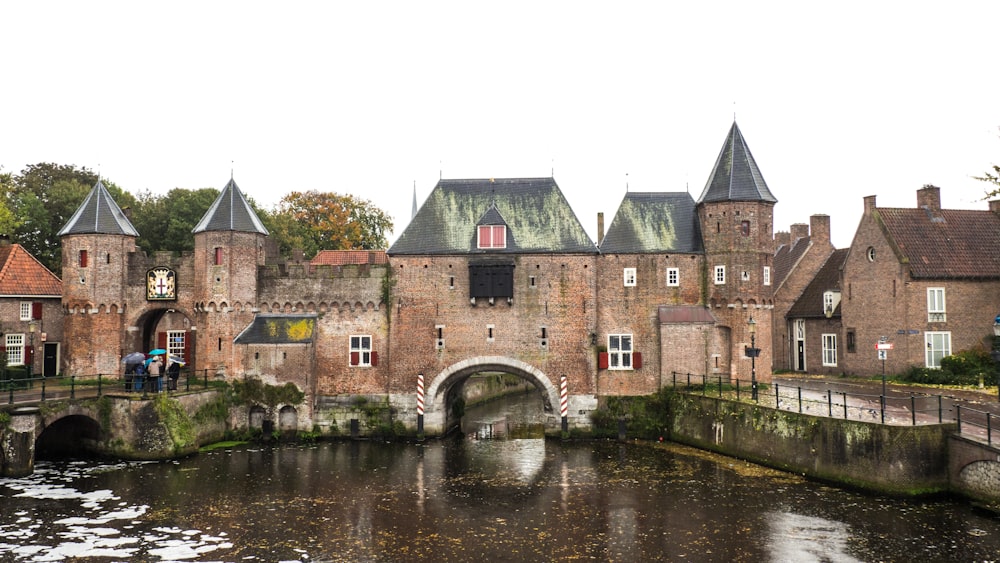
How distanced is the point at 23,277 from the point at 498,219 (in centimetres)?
2297

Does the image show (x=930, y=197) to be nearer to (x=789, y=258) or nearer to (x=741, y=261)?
(x=789, y=258)

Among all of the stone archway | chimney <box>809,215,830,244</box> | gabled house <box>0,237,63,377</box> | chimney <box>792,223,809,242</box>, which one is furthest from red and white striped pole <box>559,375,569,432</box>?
chimney <box>792,223,809,242</box>

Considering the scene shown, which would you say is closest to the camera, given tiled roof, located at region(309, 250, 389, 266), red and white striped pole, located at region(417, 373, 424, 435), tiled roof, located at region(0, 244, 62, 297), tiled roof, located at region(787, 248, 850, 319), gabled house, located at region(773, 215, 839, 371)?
red and white striped pole, located at region(417, 373, 424, 435)

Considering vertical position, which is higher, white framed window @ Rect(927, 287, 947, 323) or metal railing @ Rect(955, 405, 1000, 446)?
white framed window @ Rect(927, 287, 947, 323)

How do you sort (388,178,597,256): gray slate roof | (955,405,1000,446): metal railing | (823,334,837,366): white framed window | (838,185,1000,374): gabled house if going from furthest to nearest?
(823,334,837,366): white framed window → (838,185,1000,374): gabled house → (388,178,597,256): gray slate roof → (955,405,1000,446): metal railing

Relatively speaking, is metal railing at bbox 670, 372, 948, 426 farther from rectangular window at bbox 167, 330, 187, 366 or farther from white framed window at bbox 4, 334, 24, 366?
white framed window at bbox 4, 334, 24, 366

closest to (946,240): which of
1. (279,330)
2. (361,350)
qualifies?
(361,350)

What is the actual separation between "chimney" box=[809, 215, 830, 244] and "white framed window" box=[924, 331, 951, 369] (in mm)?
11480

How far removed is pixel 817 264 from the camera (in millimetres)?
44250

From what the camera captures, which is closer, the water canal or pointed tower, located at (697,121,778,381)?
the water canal

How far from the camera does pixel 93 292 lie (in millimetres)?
31422

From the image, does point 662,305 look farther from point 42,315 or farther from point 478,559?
point 42,315

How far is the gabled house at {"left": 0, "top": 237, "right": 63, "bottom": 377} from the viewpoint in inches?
1363

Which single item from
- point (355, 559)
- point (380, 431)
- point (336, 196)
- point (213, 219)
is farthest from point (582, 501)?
point (336, 196)
